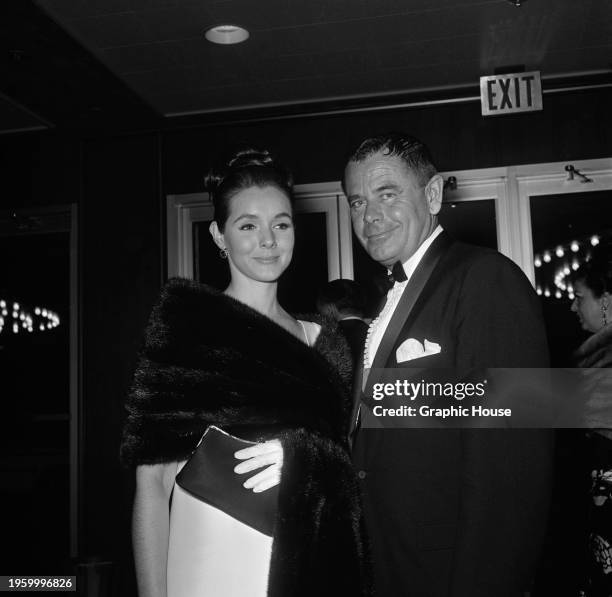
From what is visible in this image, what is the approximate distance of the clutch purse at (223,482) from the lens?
1.31 meters

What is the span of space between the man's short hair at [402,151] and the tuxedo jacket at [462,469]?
0.23 meters

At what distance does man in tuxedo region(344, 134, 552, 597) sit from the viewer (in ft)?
3.76

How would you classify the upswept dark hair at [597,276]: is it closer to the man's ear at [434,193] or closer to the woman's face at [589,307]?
the woman's face at [589,307]

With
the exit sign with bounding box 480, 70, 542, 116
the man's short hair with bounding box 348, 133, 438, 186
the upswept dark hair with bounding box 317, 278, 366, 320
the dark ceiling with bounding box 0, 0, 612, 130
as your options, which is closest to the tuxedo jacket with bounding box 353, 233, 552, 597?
→ the man's short hair with bounding box 348, 133, 438, 186

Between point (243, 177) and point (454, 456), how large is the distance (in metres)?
0.73

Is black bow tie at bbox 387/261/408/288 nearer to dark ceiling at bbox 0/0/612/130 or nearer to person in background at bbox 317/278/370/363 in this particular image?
person in background at bbox 317/278/370/363

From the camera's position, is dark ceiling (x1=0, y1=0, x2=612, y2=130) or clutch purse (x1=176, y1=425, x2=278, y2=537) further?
dark ceiling (x1=0, y1=0, x2=612, y2=130)

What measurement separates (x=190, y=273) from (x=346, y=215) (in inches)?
36.4

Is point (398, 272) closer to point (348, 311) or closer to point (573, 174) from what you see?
point (348, 311)

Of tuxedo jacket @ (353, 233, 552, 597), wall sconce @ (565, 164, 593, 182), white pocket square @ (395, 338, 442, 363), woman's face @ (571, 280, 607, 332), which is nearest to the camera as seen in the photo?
tuxedo jacket @ (353, 233, 552, 597)

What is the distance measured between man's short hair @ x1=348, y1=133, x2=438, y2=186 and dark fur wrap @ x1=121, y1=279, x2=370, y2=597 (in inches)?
16.3

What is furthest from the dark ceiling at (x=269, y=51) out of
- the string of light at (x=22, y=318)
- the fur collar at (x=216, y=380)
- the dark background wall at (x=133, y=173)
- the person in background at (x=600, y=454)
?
the fur collar at (x=216, y=380)

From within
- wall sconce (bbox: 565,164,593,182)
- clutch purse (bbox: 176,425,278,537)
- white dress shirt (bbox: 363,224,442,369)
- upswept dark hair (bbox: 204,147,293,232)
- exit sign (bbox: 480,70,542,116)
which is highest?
exit sign (bbox: 480,70,542,116)

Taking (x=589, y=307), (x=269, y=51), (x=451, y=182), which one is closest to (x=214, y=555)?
(x=589, y=307)
